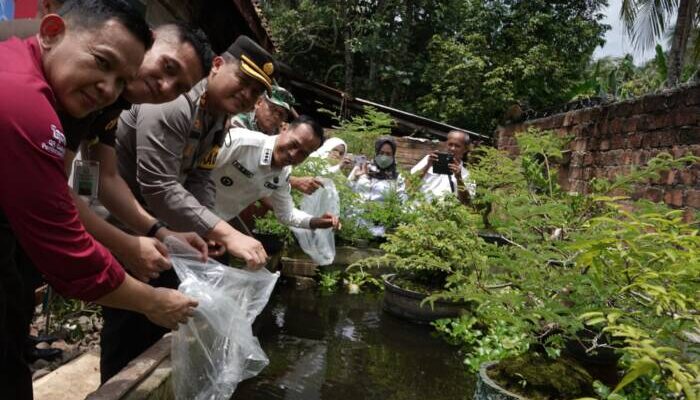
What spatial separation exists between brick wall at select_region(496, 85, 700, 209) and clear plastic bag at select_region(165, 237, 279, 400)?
11.2 ft

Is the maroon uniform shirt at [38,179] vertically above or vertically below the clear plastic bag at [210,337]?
above

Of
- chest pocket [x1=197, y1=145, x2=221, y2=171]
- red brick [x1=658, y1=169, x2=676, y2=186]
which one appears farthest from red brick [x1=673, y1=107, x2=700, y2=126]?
chest pocket [x1=197, y1=145, x2=221, y2=171]

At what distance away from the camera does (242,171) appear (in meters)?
3.11

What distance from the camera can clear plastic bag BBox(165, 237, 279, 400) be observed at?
73.2 inches

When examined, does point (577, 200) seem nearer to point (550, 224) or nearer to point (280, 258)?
point (550, 224)

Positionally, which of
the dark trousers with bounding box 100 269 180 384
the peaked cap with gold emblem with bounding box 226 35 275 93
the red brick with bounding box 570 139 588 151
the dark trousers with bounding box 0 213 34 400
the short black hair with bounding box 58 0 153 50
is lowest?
the dark trousers with bounding box 100 269 180 384

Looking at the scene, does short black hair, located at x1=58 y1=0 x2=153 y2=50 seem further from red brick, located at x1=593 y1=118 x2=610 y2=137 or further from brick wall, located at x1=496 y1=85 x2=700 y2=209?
red brick, located at x1=593 y1=118 x2=610 y2=137

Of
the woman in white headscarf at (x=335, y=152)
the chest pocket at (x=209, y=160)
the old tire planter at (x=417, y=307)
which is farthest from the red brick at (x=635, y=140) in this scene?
the chest pocket at (x=209, y=160)

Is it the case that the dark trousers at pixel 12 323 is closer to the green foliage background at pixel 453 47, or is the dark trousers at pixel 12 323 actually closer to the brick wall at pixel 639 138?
the brick wall at pixel 639 138

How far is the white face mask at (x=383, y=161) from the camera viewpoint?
21.6 ft

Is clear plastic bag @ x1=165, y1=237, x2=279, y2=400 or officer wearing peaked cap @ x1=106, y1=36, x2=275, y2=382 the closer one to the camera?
clear plastic bag @ x1=165, y1=237, x2=279, y2=400

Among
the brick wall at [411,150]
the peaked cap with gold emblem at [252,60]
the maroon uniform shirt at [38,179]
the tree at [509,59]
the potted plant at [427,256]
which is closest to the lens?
the maroon uniform shirt at [38,179]

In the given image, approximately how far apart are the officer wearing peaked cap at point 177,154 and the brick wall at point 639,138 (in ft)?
10.9

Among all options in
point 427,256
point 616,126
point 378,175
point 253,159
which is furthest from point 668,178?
point 378,175
